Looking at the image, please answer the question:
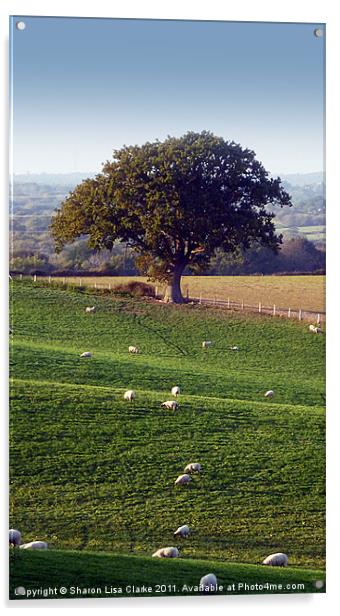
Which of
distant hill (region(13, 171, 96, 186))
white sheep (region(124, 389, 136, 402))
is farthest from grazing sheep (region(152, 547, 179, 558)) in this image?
distant hill (region(13, 171, 96, 186))

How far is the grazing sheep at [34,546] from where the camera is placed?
7.05 meters

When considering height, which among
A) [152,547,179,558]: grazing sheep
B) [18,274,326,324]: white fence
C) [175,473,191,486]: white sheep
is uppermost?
[18,274,326,324]: white fence

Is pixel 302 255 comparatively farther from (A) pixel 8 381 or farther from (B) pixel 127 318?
(A) pixel 8 381

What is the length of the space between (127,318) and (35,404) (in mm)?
908

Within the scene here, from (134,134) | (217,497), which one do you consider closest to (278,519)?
(217,497)

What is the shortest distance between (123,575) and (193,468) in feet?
2.76

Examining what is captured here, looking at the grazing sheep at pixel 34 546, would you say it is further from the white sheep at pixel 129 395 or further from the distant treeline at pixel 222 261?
the distant treeline at pixel 222 261

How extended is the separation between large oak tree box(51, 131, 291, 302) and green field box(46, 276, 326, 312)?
0.13 meters

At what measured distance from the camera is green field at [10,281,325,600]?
7168 millimetres

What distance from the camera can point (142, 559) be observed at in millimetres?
7125

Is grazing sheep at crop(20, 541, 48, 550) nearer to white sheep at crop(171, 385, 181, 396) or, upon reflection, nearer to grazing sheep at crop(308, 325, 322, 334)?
white sheep at crop(171, 385, 181, 396)
